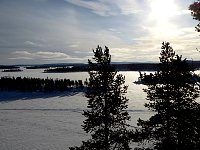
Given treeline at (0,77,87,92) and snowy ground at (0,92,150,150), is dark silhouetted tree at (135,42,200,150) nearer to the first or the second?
snowy ground at (0,92,150,150)

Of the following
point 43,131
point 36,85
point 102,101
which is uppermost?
point 102,101

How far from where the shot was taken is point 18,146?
35.4m

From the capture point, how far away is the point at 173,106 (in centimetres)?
1323

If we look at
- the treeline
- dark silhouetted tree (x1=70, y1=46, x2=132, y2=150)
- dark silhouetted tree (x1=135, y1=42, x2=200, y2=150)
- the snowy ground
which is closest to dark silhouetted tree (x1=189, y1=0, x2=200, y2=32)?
dark silhouetted tree (x1=135, y1=42, x2=200, y2=150)

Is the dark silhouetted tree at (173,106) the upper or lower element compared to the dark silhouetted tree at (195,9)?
lower

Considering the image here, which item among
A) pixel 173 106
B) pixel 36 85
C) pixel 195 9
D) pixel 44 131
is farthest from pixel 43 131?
pixel 36 85

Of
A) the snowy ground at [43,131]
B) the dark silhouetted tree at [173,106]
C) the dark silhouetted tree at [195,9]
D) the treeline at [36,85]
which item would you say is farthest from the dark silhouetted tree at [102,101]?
the treeline at [36,85]

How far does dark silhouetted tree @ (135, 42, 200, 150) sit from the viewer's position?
1251 cm

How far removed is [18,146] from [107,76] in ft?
77.4

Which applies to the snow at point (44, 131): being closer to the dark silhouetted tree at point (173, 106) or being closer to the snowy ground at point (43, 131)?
the snowy ground at point (43, 131)

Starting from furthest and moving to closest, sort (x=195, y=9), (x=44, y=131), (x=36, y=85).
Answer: (x=36, y=85) → (x=44, y=131) → (x=195, y=9)

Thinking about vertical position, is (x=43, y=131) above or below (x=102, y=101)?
below

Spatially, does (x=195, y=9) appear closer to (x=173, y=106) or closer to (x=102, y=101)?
(x=173, y=106)

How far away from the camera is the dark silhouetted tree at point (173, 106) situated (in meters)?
12.5
